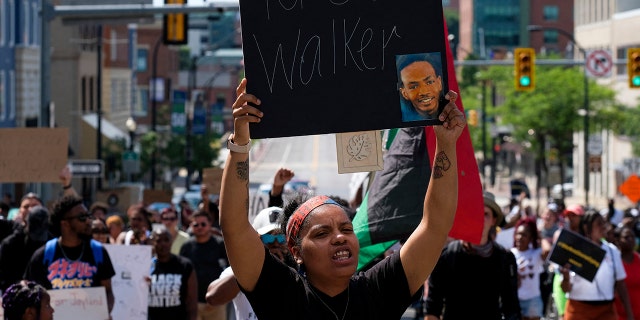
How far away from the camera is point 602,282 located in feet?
40.0

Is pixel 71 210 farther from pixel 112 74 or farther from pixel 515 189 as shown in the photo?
pixel 112 74

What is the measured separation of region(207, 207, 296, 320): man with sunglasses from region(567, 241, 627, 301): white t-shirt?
4745 millimetres

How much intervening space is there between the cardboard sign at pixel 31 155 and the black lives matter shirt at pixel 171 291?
2.89m

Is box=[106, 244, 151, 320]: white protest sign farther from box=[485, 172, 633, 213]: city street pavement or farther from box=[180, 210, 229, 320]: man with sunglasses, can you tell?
box=[485, 172, 633, 213]: city street pavement

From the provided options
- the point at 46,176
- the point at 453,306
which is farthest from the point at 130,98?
the point at 453,306

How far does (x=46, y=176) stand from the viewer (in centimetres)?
1376

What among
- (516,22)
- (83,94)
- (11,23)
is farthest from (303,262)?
(516,22)

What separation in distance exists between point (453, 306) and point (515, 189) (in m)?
39.7

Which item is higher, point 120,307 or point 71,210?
point 71,210

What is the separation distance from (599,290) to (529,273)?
90 cm

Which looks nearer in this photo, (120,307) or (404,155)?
(404,155)

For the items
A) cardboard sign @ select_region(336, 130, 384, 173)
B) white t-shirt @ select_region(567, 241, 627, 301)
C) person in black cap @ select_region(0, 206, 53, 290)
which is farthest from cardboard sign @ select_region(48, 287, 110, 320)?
white t-shirt @ select_region(567, 241, 627, 301)

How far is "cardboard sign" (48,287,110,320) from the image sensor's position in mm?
9367

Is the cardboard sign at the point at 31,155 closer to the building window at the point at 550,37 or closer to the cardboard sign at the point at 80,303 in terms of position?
the cardboard sign at the point at 80,303
